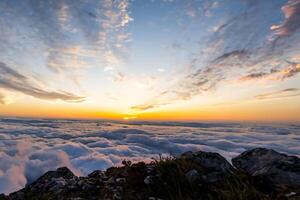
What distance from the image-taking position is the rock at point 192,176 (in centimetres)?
627

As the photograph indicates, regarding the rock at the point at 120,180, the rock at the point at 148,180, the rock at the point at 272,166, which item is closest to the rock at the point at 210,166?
the rock at the point at 272,166

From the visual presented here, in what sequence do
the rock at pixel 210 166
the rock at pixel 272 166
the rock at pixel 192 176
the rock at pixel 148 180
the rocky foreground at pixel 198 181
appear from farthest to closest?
the rock at pixel 148 180 < the rock at pixel 210 166 < the rock at pixel 192 176 < the rock at pixel 272 166 < the rocky foreground at pixel 198 181

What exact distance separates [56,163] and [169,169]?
6087cm

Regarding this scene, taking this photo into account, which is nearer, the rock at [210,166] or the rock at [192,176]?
the rock at [192,176]

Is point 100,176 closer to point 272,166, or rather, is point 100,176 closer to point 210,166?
point 210,166

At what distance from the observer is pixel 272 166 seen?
6441mm

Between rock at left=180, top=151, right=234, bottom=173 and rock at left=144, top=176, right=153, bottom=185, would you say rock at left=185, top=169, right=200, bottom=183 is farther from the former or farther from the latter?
rock at left=144, top=176, right=153, bottom=185

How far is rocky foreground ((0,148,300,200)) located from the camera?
18.9ft

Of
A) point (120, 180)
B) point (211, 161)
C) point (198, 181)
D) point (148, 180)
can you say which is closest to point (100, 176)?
point (120, 180)

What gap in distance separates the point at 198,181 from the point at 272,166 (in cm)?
198

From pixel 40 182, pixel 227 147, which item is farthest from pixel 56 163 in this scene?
pixel 40 182

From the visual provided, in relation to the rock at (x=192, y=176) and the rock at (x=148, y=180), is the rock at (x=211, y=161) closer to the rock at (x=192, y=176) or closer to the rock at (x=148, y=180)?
the rock at (x=192, y=176)

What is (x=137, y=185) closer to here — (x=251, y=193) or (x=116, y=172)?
(x=116, y=172)

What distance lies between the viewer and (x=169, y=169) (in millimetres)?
6895
